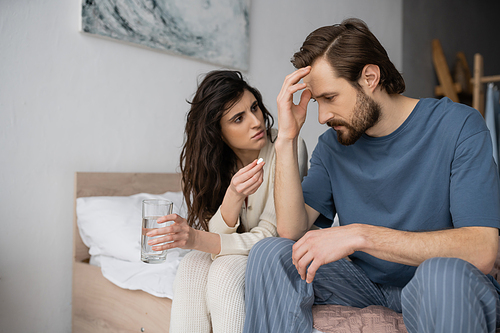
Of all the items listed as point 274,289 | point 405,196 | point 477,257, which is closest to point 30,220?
point 274,289

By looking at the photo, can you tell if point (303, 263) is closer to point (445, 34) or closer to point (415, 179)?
point (415, 179)

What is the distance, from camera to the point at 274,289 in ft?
3.24

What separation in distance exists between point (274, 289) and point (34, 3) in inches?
56.6

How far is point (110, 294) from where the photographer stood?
1.47 metres

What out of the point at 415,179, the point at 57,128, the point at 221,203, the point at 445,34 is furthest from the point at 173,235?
the point at 445,34

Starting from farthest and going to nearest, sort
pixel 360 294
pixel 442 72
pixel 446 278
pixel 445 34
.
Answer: pixel 445 34, pixel 442 72, pixel 360 294, pixel 446 278

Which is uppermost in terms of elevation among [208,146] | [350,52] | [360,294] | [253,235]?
[350,52]

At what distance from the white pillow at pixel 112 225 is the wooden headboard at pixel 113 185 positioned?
0.04 meters

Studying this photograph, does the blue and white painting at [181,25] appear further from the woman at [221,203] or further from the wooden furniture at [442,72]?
the wooden furniture at [442,72]

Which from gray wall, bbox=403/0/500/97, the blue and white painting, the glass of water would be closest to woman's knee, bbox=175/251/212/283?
the glass of water

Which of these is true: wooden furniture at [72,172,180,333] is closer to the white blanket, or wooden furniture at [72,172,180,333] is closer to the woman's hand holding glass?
the white blanket

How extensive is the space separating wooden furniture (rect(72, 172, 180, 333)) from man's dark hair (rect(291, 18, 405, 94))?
33.4 inches

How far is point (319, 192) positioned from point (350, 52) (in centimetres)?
43

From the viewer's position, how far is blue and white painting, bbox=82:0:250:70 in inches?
69.9
